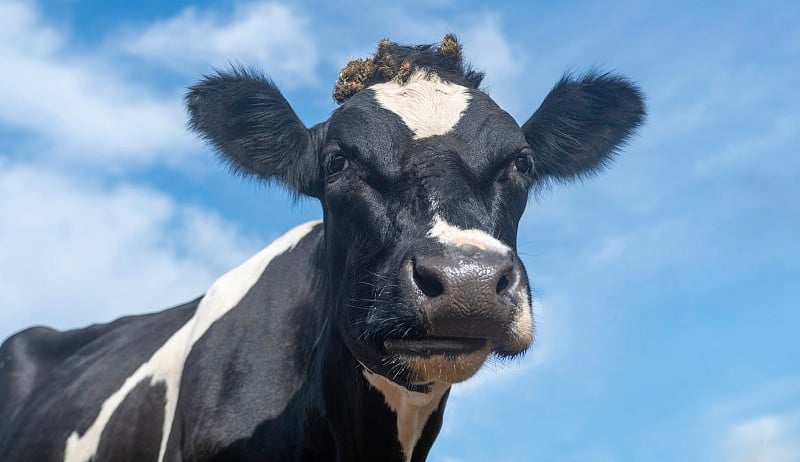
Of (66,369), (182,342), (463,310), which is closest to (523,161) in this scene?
(463,310)

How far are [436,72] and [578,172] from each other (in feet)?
4.41

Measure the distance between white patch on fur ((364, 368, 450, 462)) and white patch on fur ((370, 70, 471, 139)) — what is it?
4.64 ft

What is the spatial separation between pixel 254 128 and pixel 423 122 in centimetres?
135

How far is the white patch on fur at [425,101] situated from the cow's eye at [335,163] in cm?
41

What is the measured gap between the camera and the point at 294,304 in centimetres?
638

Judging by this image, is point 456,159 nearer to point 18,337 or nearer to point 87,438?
point 87,438

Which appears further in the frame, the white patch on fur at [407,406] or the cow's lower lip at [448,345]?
Answer: the white patch on fur at [407,406]

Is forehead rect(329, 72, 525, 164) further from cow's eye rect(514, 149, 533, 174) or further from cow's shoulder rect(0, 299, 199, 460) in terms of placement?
cow's shoulder rect(0, 299, 199, 460)

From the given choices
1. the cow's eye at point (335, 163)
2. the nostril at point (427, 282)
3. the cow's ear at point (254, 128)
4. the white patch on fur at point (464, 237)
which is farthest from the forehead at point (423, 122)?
the nostril at point (427, 282)

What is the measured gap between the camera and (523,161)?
545 centimetres

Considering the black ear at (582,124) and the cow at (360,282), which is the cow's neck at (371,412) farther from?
the black ear at (582,124)

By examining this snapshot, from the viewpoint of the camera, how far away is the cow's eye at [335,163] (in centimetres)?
532

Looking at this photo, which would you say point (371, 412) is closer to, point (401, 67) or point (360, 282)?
point (360, 282)

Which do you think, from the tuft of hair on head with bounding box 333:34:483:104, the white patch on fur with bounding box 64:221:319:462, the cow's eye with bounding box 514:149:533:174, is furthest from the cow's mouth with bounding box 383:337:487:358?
the white patch on fur with bounding box 64:221:319:462
